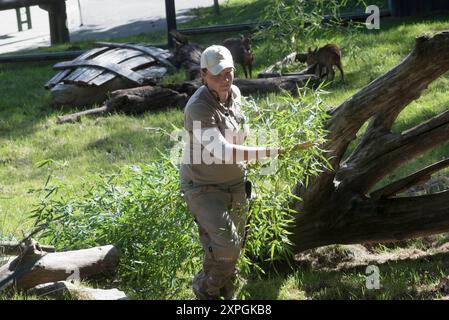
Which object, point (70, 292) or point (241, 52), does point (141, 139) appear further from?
point (70, 292)

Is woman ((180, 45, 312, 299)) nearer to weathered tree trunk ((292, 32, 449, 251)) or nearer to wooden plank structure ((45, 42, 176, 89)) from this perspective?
weathered tree trunk ((292, 32, 449, 251))

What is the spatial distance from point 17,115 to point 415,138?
27.3ft

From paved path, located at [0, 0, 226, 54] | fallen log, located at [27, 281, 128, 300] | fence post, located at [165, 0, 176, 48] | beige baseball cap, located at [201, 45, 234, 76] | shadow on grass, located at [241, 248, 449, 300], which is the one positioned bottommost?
shadow on grass, located at [241, 248, 449, 300]

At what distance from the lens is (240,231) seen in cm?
633

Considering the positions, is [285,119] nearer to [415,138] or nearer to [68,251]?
[415,138]

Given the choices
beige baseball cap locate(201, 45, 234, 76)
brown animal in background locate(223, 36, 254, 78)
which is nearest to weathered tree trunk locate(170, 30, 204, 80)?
brown animal in background locate(223, 36, 254, 78)

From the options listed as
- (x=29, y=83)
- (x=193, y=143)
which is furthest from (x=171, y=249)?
(x=29, y=83)

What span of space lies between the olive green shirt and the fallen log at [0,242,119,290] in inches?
47.1

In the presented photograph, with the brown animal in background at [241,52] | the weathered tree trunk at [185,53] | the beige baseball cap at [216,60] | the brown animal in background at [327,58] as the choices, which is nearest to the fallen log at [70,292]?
the beige baseball cap at [216,60]

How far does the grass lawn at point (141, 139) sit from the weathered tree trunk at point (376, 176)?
12.6 inches

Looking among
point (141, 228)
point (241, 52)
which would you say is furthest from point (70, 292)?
point (241, 52)

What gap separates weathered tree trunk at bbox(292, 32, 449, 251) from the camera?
23.7 feet

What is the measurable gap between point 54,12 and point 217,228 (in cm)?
1447

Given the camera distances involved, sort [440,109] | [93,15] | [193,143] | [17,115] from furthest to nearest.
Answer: [93,15] → [17,115] → [440,109] → [193,143]
